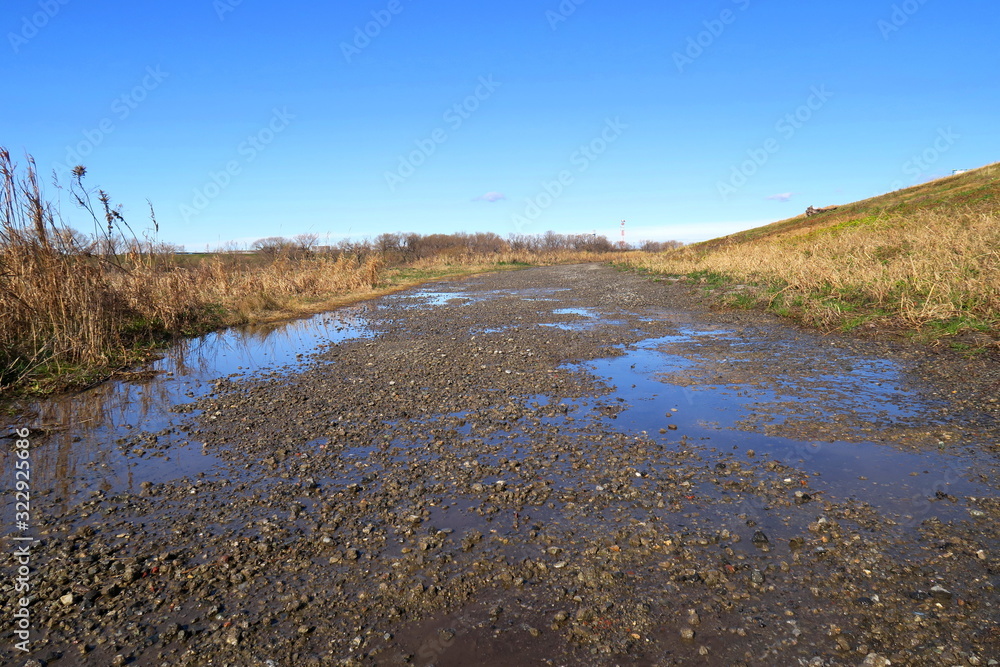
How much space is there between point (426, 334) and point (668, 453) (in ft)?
24.1

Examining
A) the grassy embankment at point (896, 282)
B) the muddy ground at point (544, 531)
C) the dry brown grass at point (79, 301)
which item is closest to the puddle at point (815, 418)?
the muddy ground at point (544, 531)

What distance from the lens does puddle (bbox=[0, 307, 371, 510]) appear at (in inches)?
169

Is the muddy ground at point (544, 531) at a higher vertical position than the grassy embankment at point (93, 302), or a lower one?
lower

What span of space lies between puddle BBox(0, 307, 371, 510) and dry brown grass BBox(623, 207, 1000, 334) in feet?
33.4

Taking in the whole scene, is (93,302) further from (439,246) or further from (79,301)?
(439,246)

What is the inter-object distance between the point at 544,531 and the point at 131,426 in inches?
186

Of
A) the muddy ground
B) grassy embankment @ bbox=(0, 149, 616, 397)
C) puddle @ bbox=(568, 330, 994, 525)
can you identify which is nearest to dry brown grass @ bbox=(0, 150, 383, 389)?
grassy embankment @ bbox=(0, 149, 616, 397)

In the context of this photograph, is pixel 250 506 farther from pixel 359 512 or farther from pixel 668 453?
pixel 668 453

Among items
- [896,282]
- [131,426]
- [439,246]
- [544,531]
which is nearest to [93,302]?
[131,426]

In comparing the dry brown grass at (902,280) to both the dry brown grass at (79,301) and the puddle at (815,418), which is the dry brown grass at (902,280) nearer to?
the puddle at (815,418)

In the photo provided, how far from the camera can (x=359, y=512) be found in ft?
11.7

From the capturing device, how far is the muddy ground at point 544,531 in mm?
2389

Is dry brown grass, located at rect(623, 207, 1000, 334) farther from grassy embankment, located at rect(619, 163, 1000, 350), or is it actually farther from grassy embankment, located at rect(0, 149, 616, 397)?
grassy embankment, located at rect(0, 149, 616, 397)

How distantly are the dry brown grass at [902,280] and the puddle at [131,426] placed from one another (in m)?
10.2
